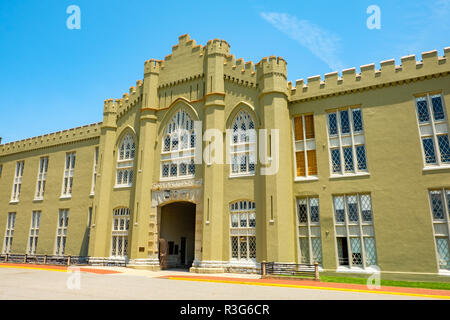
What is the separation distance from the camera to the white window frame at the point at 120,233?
84.4 feet

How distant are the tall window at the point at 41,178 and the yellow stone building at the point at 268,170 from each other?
197 inches

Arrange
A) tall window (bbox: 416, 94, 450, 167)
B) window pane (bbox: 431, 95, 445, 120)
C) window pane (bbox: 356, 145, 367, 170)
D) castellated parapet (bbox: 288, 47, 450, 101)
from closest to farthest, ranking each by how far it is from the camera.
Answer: tall window (bbox: 416, 94, 450, 167) → window pane (bbox: 431, 95, 445, 120) → castellated parapet (bbox: 288, 47, 450, 101) → window pane (bbox: 356, 145, 367, 170)

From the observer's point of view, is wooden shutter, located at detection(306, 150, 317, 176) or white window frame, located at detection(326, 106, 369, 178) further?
wooden shutter, located at detection(306, 150, 317, 176)

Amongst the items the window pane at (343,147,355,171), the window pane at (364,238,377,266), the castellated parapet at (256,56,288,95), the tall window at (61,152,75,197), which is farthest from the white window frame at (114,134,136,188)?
the window pane at (364,238,377,266)

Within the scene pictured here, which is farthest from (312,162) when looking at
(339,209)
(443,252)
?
(443,252)

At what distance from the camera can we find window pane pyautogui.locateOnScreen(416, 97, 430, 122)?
19.3 meters

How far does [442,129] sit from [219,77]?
47.6ft

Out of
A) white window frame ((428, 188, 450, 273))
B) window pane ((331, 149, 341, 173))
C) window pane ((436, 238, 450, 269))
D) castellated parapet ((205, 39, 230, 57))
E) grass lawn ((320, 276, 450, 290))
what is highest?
castellated parapet ((205, 39, 230, 57))

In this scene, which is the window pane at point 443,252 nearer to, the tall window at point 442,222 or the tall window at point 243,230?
the tall window at point 442,222

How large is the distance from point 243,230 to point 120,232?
1051 cm

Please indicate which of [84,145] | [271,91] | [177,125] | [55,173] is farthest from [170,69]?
[55,173]

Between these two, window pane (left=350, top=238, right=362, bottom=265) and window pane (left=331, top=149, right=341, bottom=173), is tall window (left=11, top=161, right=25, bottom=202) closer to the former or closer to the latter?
window pane (left=331, top=149, right=341, bottom=173)

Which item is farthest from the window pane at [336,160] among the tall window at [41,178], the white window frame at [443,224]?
the tall window at [41,178]

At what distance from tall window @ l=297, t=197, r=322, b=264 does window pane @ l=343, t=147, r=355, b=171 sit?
281 centimetres
